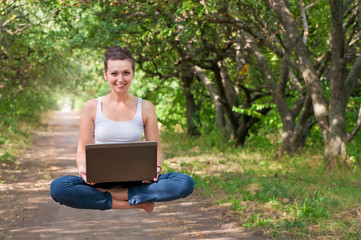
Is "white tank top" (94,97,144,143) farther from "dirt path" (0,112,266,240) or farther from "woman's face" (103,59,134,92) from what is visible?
"dirt path" (0,112,266,240)

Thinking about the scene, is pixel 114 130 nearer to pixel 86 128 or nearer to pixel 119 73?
pixel 86 128

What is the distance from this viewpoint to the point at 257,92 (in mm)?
16531

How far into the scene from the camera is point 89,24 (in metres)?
18.0

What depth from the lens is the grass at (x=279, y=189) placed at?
7258 millimetres

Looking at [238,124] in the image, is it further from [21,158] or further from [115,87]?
[115,87]

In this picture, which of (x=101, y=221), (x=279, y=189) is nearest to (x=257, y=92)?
(x=279, y=189)

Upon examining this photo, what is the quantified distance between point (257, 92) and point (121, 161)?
1276 cm

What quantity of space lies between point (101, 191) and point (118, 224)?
3554 millimetres

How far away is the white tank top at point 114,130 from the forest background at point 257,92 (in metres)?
3.37

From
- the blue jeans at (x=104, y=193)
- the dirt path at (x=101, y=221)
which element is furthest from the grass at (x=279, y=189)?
the blue jeans at (x=104, y=193)

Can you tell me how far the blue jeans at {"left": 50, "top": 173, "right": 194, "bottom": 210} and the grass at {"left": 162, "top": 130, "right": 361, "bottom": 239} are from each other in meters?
2.99

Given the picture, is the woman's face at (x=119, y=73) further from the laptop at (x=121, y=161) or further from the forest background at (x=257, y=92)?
the forest background at (x=257, y=92)

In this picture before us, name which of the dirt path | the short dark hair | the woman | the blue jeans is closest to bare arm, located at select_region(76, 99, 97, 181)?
the woman

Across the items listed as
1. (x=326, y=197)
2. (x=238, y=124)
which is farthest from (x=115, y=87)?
(x=238, y=124)
